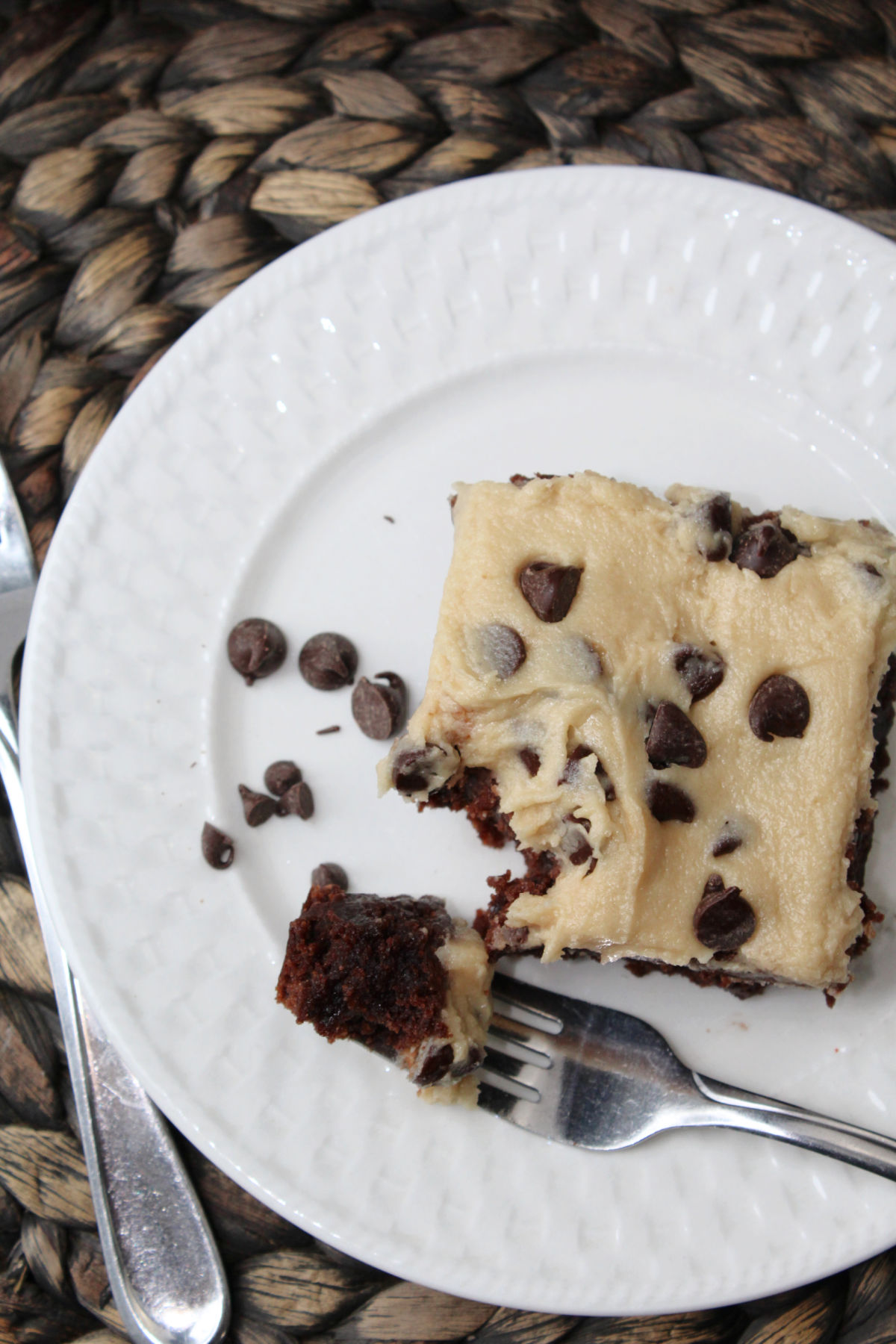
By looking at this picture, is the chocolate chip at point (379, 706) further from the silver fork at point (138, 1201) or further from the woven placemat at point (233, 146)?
the woven placemat at point (233, 146)

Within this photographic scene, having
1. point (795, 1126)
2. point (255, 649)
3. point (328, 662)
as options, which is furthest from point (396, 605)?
point (795, 1126)

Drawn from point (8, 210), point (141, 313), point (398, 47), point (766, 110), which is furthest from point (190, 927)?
point (766, 110)

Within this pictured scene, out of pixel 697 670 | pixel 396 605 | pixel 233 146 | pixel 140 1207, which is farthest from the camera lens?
pixel 233 146

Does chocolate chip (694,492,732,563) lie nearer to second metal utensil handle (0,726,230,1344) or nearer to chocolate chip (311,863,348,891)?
chocolate chip (311,863,348,891)

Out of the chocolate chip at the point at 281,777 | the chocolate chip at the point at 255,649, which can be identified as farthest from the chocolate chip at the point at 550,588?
the chocolate chip at the point at 281,777

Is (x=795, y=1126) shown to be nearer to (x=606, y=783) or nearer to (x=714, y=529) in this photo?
(x=606, y=783)

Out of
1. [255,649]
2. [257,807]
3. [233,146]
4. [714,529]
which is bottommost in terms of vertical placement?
[257,807]
